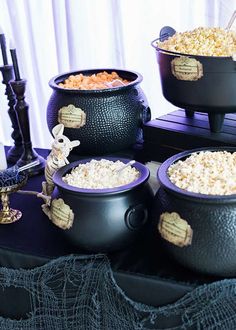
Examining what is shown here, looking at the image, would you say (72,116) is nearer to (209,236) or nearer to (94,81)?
(94,81)

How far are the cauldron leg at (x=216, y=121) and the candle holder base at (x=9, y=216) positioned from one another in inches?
21.5

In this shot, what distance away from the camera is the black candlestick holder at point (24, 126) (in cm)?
135

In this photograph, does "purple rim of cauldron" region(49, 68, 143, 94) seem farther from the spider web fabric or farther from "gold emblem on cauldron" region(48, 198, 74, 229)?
the spider web fabric

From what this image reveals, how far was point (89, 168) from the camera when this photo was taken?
3.55 feet

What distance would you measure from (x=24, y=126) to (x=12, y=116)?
0.44 feet

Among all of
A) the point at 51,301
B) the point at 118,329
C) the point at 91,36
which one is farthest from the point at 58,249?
the point at 91,36

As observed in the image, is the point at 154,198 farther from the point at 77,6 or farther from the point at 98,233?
the point at 77,6

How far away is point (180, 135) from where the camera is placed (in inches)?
49.2

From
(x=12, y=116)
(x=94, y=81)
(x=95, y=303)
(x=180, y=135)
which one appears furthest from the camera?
(x=12, y=116)

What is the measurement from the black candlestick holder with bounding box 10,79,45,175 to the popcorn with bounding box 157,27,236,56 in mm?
416

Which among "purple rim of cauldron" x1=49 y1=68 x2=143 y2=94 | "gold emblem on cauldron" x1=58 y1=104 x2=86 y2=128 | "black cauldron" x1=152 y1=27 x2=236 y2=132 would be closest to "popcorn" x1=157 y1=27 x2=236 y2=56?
"black cauldron" x1=152 y1=27 x2=236 y2=132

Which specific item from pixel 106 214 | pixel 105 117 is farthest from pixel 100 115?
pixel 106 214

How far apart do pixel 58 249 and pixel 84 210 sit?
→ 148mm

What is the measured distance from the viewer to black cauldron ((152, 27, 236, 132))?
1.08 m
